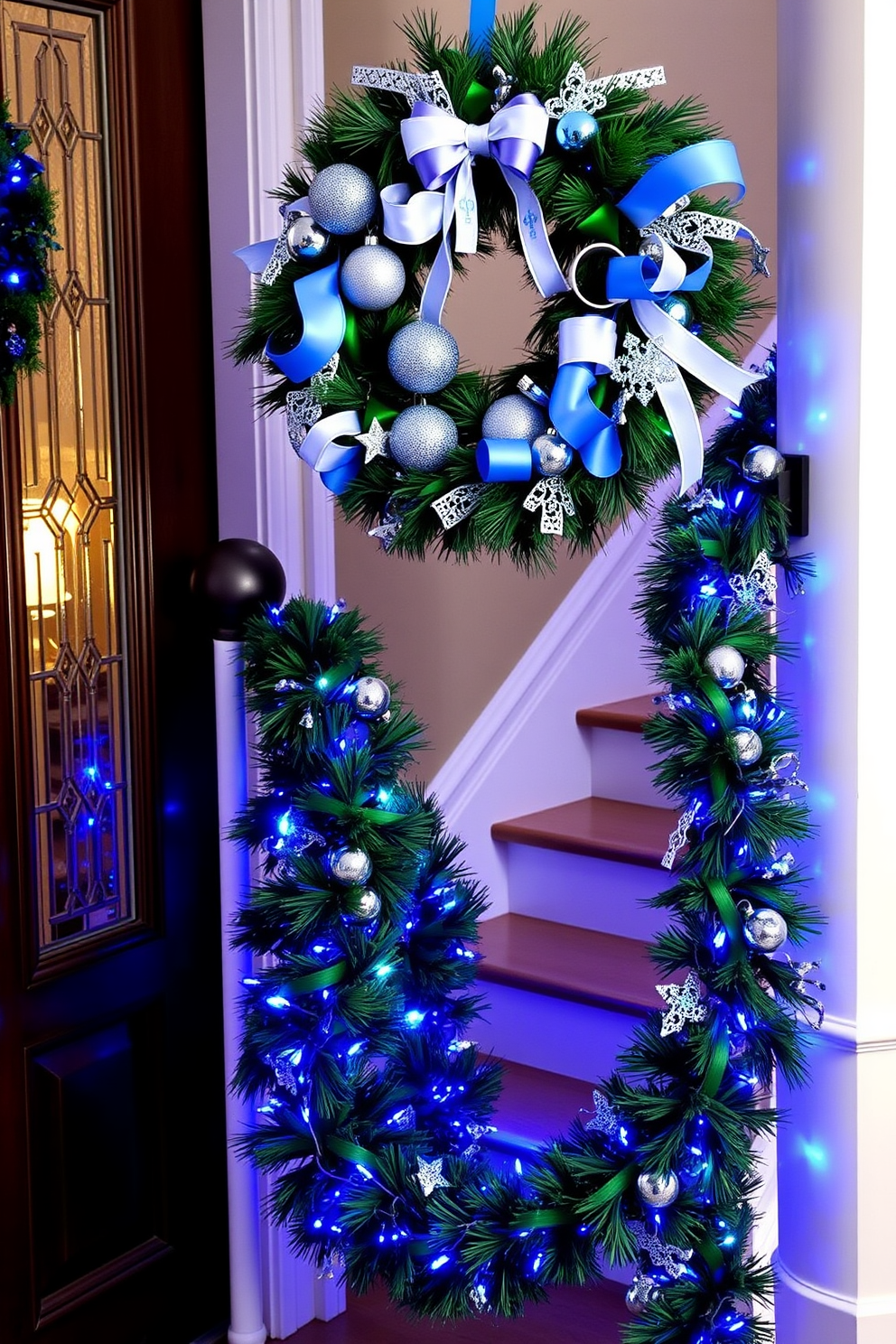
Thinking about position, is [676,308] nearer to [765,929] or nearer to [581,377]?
[581,377]

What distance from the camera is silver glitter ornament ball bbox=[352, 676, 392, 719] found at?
1.67 meters

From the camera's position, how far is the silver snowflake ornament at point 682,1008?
1.54 meters

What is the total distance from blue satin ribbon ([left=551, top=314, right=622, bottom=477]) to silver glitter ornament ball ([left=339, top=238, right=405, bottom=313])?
18cm

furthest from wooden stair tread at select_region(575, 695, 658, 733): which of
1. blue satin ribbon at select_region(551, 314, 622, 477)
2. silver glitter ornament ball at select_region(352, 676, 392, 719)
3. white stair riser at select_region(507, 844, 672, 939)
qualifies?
blue satin ribbon at select_region(551, 314, 622, 477)

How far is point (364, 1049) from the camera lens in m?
1.67

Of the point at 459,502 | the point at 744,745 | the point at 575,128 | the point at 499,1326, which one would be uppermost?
the point at 575,128

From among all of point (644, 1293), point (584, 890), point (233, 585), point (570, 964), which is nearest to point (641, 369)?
point (233, 585)

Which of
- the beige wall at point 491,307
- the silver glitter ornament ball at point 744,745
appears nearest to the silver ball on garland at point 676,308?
the silver glitter ornament ball at point 744,745

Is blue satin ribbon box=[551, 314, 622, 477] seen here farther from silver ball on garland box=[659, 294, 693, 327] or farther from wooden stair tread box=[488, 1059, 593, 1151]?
wooden stair tread box=[488, 1059, 593, 1151]

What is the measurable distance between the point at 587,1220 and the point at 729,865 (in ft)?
1.39

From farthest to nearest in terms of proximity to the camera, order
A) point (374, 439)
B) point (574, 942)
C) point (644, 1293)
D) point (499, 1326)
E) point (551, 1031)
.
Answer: point (574, 942) → point (551, 1031) → point (499, 1326) → point (644, 1293) → point (374, 439)

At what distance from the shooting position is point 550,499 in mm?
1432

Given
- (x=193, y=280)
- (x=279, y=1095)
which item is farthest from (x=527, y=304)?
(x=279, y=1095)

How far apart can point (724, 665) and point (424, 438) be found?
1.33ft
